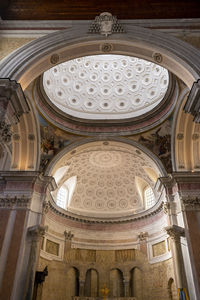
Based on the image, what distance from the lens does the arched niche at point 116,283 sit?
18312 millimetres

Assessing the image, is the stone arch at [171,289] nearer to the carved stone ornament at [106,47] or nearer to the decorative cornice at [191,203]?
the decorative cornice at [191,203]

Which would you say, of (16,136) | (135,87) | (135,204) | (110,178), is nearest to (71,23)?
(16,136)

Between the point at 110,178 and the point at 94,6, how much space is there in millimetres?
14597

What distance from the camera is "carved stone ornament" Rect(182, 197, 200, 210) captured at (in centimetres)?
1284

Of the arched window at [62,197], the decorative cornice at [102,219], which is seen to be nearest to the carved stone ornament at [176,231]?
the decorative cornice at [102,219]

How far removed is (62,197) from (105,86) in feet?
32.2

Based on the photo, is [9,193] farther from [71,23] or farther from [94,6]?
[94,6]

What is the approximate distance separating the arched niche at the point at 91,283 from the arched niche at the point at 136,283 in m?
2.53

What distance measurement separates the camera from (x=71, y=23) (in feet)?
31.0

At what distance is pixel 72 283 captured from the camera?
18266 mm

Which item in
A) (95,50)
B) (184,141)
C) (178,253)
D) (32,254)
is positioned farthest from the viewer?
(184,141)

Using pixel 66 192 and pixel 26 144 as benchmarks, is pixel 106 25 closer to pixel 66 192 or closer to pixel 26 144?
pixel 26 144

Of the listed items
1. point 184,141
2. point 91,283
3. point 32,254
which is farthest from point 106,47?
point 91,283

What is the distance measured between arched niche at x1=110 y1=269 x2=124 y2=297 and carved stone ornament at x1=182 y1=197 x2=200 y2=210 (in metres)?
9.25
